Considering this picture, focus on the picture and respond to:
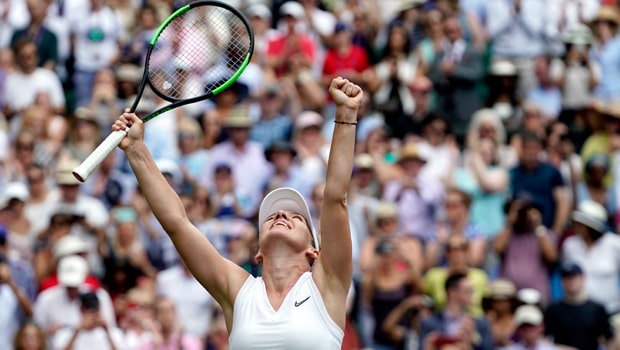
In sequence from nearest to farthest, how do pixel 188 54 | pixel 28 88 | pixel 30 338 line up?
pixel 188 54 → pixel 30 338 → pixel 28 88

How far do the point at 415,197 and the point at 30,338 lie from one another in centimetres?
369

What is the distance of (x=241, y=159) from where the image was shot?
48.1 feet

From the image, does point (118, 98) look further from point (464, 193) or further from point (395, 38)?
point (464, 193)

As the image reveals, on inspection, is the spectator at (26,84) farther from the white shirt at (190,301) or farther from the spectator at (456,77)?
the spectator at (456,77)

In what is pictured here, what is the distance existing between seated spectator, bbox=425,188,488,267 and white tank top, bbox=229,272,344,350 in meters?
6.42

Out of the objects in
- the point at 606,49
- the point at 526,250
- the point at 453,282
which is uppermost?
the point at 606,49

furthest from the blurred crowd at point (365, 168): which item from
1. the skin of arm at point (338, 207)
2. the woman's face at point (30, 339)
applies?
the skin of arm at point (338, 207)

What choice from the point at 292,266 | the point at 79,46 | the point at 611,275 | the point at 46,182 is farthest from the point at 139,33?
the point at 292,266

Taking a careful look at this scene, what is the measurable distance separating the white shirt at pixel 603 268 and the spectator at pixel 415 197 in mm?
1305

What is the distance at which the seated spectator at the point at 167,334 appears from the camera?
39.6 ft

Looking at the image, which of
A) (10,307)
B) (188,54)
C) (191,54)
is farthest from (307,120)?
(188,54)

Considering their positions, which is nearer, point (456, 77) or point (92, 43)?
point (456, 77)

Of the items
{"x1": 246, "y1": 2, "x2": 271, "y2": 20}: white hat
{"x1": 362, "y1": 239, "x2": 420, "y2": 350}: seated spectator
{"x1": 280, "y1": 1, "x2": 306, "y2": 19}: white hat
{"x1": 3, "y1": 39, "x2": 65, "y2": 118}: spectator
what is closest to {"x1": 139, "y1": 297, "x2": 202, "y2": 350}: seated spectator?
{"x1": 362, "y1": 239, "x2": 420, "y2": 350}: seated spectator

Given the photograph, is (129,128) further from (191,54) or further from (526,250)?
(526,250)
